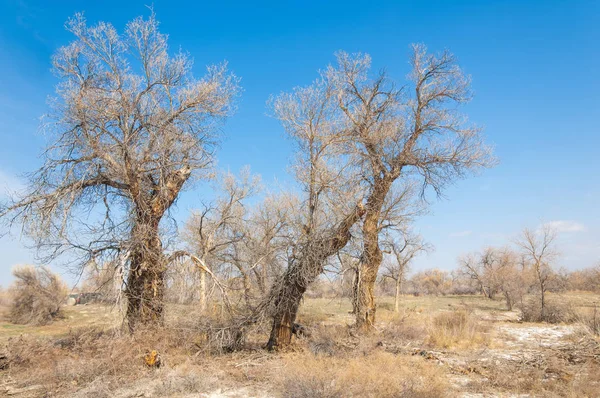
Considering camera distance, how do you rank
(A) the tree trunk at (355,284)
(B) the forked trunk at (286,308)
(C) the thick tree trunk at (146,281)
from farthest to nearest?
1. (A) the tree trunk at (355,284)
2. (C) the thick tree trunk at (146,281)
3. (B) the forked trunk at (286,308)

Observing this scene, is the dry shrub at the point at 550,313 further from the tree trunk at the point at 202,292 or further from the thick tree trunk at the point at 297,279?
the tree trunk at the point at 202,292

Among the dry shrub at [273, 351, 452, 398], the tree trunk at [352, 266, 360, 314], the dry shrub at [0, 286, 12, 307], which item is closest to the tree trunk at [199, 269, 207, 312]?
Result: the dry shrub at [273, 351, 452, 398]

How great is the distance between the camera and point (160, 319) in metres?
12.3

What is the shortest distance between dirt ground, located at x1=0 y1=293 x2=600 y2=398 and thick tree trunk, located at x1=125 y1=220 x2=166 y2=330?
0.71 m

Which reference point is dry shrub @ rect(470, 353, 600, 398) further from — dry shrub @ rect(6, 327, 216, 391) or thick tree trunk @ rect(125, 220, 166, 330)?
thick tree trunk @ rect(125, 220, 166, 330)

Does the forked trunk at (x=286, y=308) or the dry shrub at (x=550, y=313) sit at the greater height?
the forked trunk at (x=286, y=308)

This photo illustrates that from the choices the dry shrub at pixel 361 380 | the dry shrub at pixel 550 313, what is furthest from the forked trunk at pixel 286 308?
the dry shrub at pixel 550 313

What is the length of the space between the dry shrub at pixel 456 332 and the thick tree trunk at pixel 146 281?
9.38 metres

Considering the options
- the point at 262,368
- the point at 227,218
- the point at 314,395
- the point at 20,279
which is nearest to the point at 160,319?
the point at 262,368

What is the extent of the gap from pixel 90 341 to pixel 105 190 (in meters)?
4.57

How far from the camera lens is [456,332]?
14484 mm

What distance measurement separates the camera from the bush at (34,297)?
76.3ft

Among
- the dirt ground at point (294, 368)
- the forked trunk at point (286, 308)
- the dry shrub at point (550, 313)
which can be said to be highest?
the forked trunk at point (286, 308)

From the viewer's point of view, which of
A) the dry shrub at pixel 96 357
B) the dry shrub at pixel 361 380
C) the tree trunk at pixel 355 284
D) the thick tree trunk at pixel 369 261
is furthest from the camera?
the thick tree trunk at pixel 369 261
